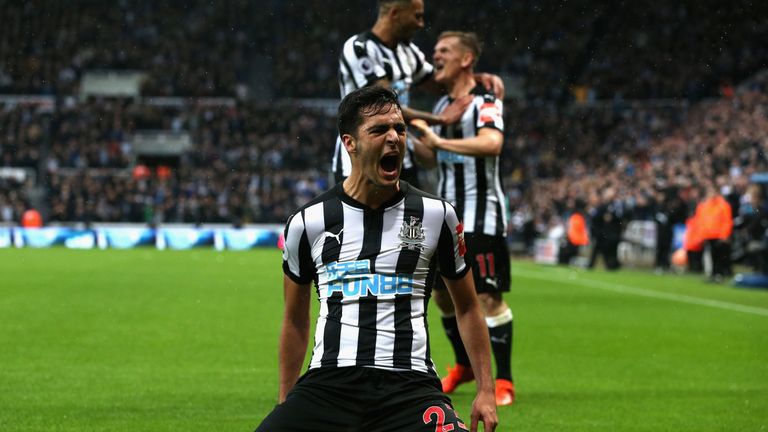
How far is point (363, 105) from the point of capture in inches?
153

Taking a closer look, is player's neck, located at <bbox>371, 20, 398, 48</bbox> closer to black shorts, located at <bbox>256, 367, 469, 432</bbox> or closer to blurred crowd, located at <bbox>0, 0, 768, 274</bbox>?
black shorts, located at <bbox>256, 367, 469, 432</bbox>

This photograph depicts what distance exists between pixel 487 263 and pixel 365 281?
3.04 m

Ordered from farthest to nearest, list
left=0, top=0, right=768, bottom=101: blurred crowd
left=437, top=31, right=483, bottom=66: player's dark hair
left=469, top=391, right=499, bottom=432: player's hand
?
left=0, top=0, right=768, bottom=101: blurred crowd
left=437, top=31, right=483, bottom=66: player's dark hair
left=469, top=391, right=499, bottom=432: player's hand

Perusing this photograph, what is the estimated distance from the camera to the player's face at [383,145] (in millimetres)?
3816

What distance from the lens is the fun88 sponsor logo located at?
3.87 metres

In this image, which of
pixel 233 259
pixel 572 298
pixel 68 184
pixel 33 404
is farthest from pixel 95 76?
pixel 33 404

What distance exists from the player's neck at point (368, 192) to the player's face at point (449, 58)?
3.17 m

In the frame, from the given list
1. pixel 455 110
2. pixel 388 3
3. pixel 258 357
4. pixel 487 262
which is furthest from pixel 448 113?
Result: pixel 258 357

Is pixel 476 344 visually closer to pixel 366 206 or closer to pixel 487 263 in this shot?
pixel 366 206

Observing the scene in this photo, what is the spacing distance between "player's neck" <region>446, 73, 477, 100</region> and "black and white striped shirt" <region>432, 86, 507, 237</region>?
0.08 meters

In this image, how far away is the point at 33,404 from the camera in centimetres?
660

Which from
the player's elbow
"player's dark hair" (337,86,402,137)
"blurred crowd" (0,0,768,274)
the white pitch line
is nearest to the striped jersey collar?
"player's dark hair" (337,86,402,137)

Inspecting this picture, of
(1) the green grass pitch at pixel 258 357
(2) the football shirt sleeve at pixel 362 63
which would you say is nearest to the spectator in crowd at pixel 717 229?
(1) the green grass pitch at pixel 258 357

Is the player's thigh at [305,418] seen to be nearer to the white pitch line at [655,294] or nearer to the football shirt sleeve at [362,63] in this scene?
the football shirt sleeve at [362,63]
